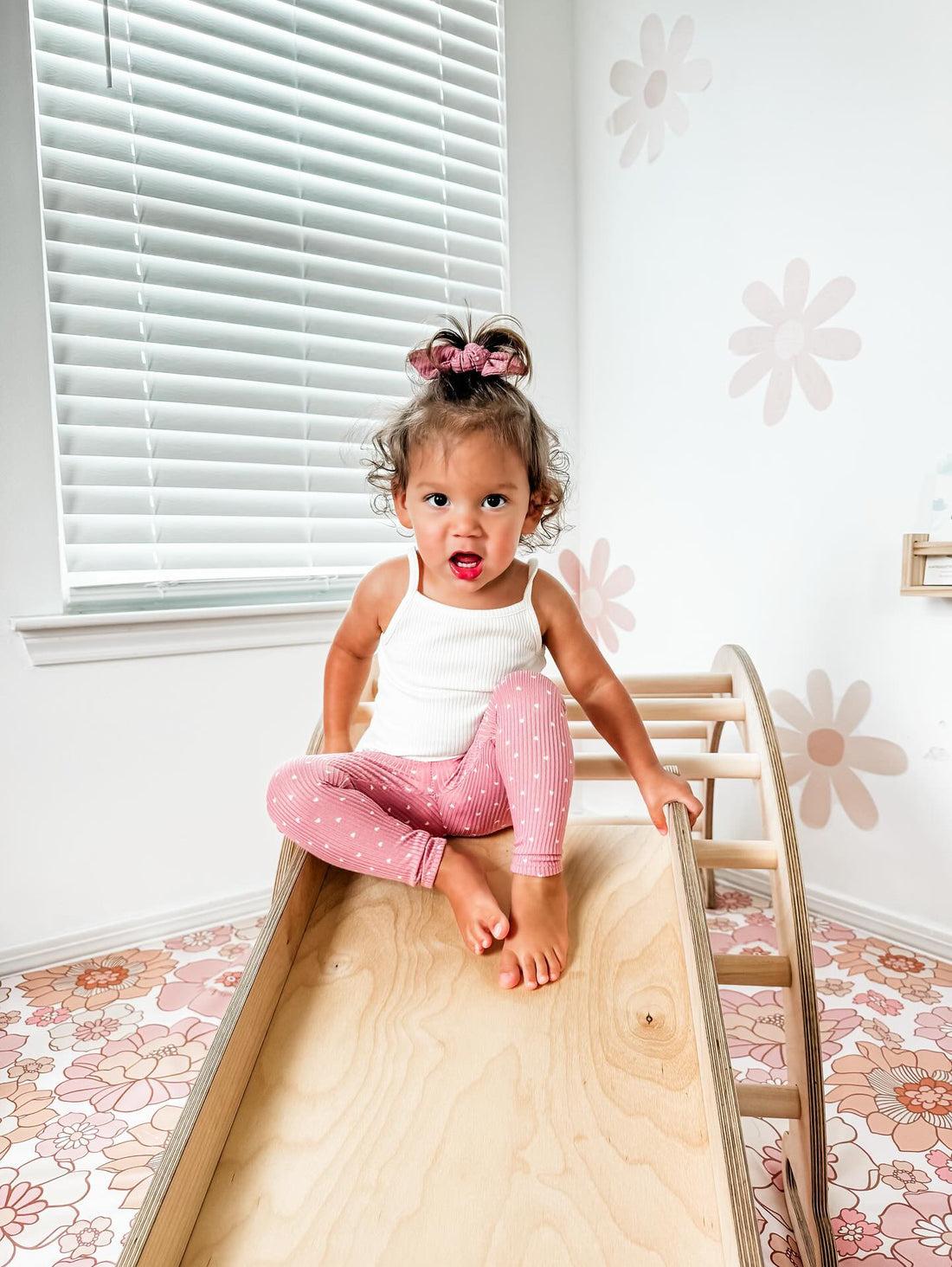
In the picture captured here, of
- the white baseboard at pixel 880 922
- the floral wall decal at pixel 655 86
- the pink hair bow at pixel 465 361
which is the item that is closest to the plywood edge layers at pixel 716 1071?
the pink hair bow at pixel 465 361

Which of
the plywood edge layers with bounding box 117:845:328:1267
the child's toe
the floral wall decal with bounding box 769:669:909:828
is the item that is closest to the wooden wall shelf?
the floral wall decal with bounding box 769:669:909:828

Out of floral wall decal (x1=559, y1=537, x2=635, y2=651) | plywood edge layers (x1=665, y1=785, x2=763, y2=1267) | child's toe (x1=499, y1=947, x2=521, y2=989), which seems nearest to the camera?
plywood edge layers (x1=665, y1=785, x2=763, y2=1267)

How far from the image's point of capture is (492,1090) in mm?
736

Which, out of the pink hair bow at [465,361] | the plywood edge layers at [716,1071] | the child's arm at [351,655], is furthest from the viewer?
the child's arm at [351,655]

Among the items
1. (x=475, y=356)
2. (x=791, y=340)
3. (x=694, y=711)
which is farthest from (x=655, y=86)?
(x=694, y=711)

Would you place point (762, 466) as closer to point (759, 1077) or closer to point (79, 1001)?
point (759, 1077)

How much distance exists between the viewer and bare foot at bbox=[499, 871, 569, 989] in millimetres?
838

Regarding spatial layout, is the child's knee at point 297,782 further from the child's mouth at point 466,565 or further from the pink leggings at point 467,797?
the child's mouth at point 466,565

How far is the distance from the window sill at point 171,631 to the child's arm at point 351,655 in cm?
62

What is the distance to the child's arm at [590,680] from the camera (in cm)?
108

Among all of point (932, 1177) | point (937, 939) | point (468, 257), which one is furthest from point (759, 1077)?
point (468, 257)

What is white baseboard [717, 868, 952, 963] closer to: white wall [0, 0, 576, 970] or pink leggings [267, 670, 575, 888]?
pink leggings [267, 670, 575, 888]

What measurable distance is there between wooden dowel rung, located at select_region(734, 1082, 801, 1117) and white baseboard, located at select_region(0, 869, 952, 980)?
780 millimetres

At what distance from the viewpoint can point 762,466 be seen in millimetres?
1770
